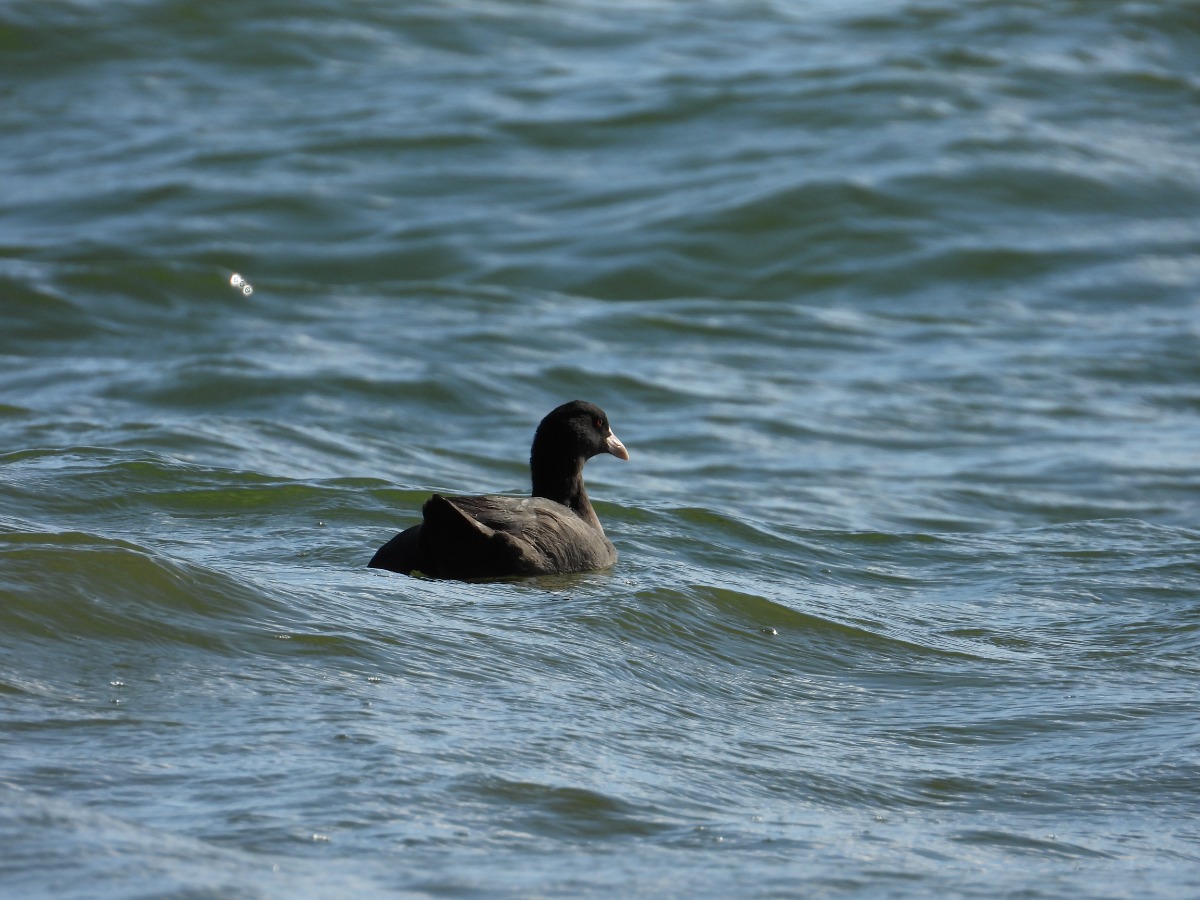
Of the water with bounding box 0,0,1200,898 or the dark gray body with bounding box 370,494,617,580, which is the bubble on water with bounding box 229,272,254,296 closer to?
the water with bounding box 0,0,1200,898

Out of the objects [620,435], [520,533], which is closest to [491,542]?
[520,533]

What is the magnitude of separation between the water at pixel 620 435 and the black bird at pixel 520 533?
0.26 metres

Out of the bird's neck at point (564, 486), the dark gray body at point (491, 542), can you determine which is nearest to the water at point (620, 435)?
the dark gray body at point (491, 542)

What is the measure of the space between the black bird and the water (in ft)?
0.86

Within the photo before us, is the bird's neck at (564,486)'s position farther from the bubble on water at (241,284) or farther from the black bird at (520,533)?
the bubble on water at (241,284)

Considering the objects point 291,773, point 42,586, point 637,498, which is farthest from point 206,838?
point 637,498

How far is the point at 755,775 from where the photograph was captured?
5.76 m

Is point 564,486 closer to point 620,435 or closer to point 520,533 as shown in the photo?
point 520,533

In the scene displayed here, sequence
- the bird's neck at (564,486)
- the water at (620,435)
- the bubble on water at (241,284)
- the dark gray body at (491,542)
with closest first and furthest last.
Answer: the water at (620,435) < the dark gray body at (491,542) < the bird's neck at (564,486) < the bubble on water at (241,284)

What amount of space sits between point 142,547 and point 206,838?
9.02 ft

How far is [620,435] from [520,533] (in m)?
5.80

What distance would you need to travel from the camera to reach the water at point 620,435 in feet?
17.0

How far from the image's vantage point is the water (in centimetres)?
519

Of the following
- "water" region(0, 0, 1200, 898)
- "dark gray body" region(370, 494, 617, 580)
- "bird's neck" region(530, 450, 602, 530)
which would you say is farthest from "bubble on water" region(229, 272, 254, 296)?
"dark gray body" region(370, 494, 617, 580)
